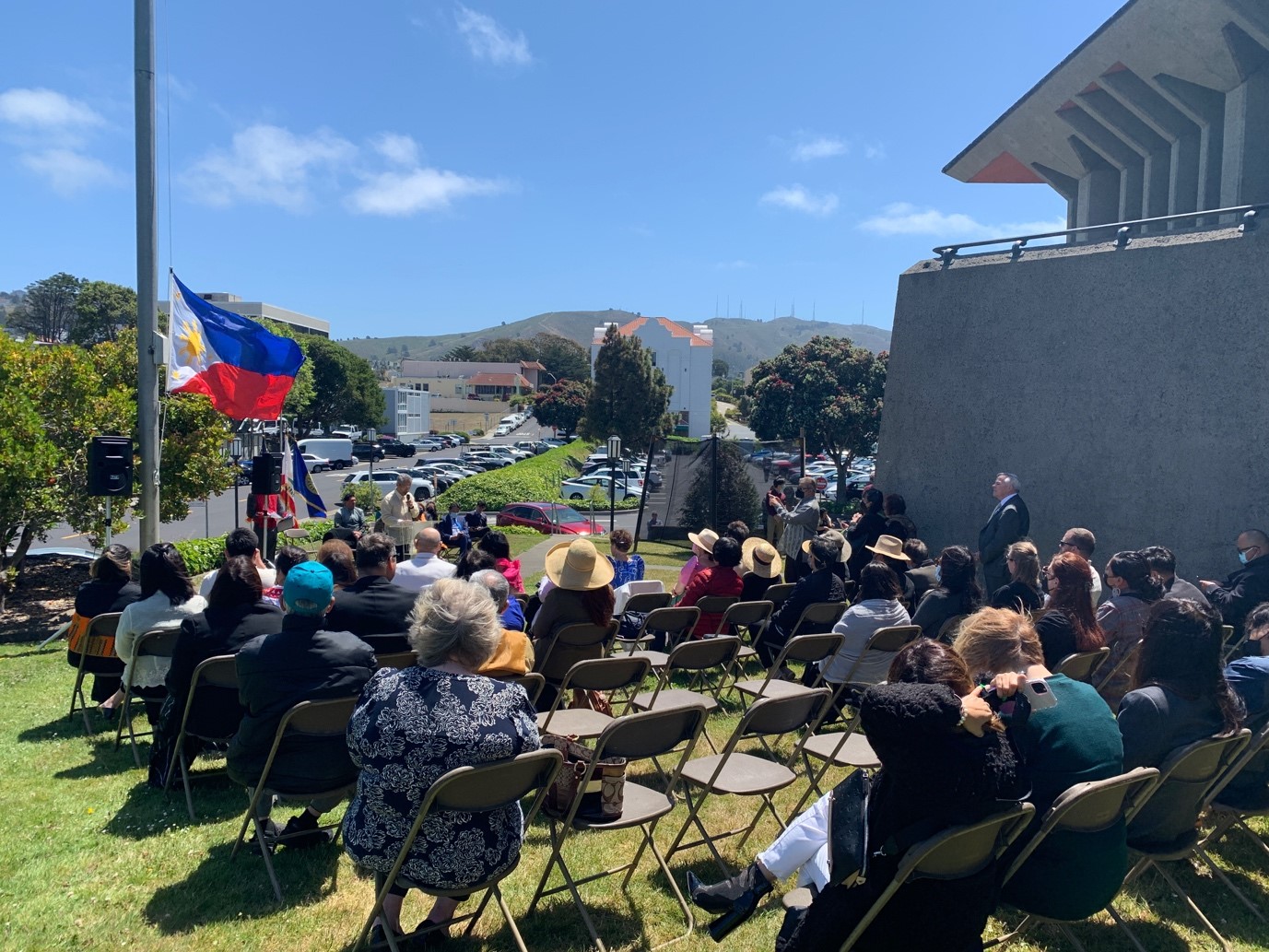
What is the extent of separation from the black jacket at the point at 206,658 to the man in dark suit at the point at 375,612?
56 centimetres

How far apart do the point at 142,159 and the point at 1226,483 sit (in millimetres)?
11485

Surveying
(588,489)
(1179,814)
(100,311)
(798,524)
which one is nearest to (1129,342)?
(798,524)

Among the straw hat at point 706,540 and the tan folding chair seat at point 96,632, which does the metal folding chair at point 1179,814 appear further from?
the tan folding chair seat at point 96,632

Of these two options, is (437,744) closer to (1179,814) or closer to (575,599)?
(575,599)

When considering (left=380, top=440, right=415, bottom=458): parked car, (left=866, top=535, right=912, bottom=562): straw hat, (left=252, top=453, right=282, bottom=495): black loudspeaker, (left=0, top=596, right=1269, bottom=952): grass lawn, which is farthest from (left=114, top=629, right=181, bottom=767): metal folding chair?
(left=380, top=440, right=415, bottom=458): parked car

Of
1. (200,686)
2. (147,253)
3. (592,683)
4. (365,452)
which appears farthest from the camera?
(365,452)

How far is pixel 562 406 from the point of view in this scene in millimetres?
68812

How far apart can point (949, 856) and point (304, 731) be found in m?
2.45

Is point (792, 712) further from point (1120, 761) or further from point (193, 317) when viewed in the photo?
point (193, 317)

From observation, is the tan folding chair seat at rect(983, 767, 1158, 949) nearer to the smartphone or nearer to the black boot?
the smartphone

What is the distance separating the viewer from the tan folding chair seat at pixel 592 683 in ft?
14.2

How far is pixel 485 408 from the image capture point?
9569 cm

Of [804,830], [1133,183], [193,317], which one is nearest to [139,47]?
[193,317]

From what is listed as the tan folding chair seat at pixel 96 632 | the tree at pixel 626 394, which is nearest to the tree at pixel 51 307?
the tree at pixel 626 394
